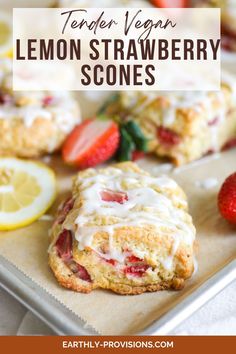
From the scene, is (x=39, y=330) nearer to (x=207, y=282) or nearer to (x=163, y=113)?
(x=207, y=282)

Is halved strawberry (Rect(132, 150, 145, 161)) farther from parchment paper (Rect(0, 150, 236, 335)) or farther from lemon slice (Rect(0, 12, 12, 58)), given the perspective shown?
lemon slice (Rect(0, 12, 12, 58))

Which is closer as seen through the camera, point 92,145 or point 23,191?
point 23,191

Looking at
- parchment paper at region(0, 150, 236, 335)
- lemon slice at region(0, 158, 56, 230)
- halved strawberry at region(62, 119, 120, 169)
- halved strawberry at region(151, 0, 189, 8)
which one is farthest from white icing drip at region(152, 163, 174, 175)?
halved strawberry at region(151, 0, 189, 8)

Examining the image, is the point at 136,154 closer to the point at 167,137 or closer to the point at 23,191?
the point at 167,137

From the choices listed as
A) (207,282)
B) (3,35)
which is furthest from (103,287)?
(3,35)

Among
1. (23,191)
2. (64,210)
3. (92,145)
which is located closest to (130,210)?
(64,210)

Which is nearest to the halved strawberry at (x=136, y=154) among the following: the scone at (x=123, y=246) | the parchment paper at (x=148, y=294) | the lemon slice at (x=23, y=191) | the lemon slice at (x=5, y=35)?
the parchment paper at (x=148, y=294)

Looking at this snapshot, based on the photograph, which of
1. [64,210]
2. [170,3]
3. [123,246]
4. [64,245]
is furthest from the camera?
[170,3]

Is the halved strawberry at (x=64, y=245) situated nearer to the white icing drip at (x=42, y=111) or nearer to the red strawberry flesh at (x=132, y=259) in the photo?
the red strawberry flesh at (x=132, y=259)
